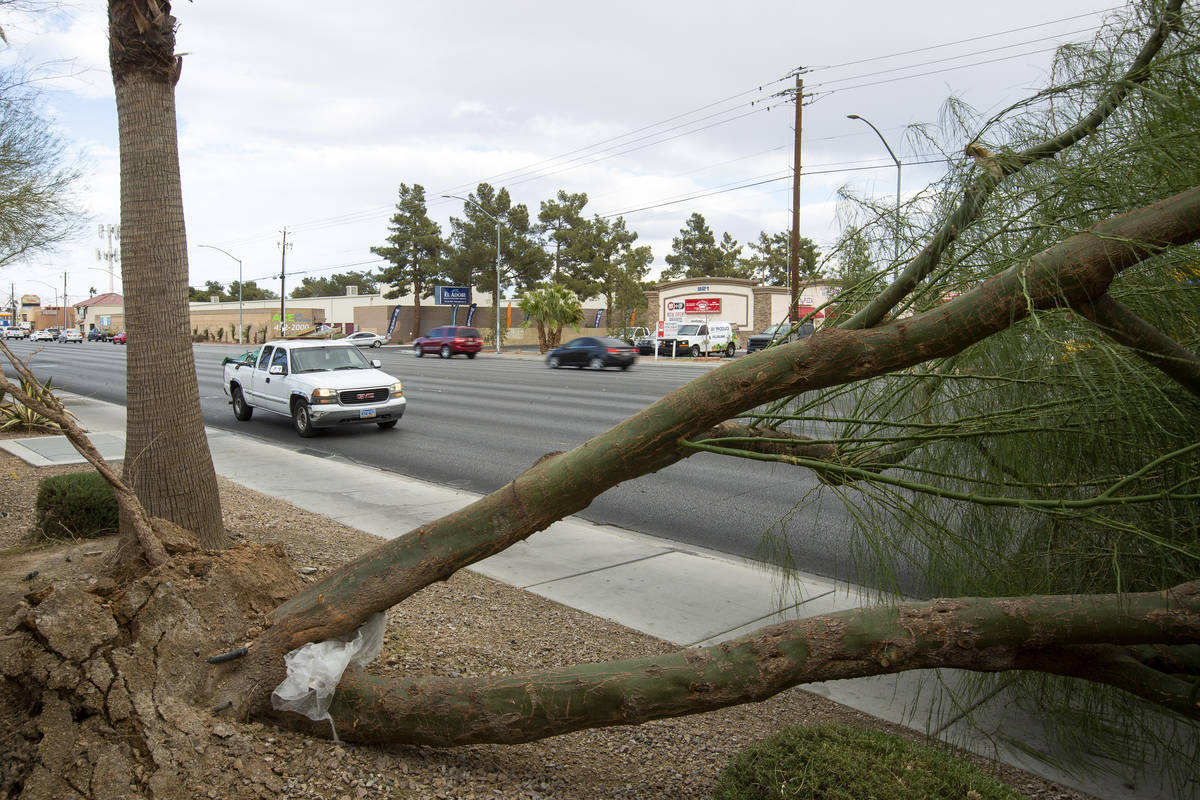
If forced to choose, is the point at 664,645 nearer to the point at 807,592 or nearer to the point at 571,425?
the point at 807,592

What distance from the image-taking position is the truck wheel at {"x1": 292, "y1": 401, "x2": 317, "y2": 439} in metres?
14.1

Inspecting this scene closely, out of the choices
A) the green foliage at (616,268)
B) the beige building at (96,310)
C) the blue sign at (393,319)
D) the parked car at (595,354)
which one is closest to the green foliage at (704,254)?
the green foliage at (616,268)

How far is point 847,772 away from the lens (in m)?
2.58

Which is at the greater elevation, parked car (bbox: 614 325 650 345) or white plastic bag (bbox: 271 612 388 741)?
parked car (bbox: 614 325 650 345)

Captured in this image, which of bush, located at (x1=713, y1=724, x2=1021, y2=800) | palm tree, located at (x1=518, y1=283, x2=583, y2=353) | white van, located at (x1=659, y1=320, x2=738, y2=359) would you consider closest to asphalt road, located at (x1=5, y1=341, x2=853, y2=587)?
bush, located at (x1=713, y1=724, x2=1021, y2=800)

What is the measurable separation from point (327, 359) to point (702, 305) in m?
40.1

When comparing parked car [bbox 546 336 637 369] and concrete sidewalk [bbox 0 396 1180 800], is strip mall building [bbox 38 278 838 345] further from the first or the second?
concrete sidewalk [bbox 0 396 1180 800]

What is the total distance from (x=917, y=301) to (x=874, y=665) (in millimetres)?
1438

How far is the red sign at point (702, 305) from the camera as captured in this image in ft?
174

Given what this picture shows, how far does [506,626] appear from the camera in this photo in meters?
4.88

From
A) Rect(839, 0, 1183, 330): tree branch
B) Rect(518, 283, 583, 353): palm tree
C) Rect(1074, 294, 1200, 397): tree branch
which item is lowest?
Rect(1074, 294, 1200, 397): tree branch

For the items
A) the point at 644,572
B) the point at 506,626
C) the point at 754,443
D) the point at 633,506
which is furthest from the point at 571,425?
the point at 754,443

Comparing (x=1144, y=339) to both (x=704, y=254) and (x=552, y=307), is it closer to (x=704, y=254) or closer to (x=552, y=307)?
(x=552, y=307)

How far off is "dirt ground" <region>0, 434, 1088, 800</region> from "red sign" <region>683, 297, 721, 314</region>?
1960 inches
